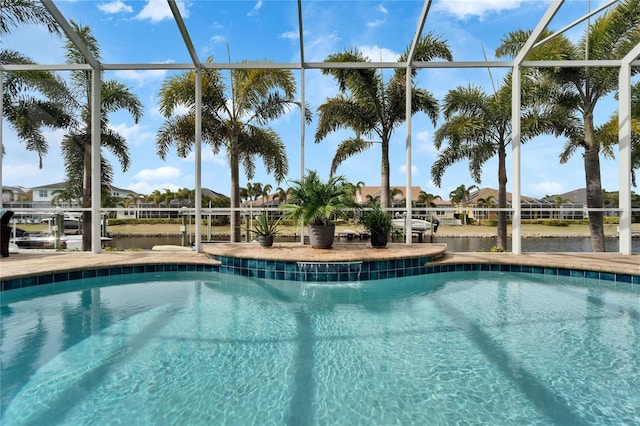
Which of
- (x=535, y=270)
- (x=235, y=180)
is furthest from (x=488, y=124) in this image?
(x=235, y=180)

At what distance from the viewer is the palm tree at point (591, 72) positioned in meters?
7.20

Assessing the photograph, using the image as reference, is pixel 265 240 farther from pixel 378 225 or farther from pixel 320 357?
pixel 320 357

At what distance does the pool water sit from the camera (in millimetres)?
1890

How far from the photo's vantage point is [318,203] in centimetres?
592

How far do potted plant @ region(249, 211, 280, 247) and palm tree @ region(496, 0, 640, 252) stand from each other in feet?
23.5

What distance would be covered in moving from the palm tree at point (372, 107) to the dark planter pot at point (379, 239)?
8.28 feet

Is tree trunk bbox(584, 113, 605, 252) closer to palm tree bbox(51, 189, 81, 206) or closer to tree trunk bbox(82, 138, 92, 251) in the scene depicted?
tree trunk bbox(82, 138, 92, 251)

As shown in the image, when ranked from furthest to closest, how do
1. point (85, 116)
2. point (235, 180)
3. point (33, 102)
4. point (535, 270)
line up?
point (235, 180) < point (85, 116) < point (33, 102) < point (535, 270)

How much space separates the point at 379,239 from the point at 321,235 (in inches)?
48.2

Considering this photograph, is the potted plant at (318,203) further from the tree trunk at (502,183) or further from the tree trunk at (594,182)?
the tree trunk at (594,182)

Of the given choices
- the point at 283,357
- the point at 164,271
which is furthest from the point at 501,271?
the point at 164,271

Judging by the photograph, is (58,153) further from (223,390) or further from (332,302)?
(223,390)

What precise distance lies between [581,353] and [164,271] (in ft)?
19.2

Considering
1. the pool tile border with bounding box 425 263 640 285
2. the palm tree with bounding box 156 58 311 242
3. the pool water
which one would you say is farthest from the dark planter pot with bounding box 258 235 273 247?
the pool tile border with bounding box 425 263 640 285
